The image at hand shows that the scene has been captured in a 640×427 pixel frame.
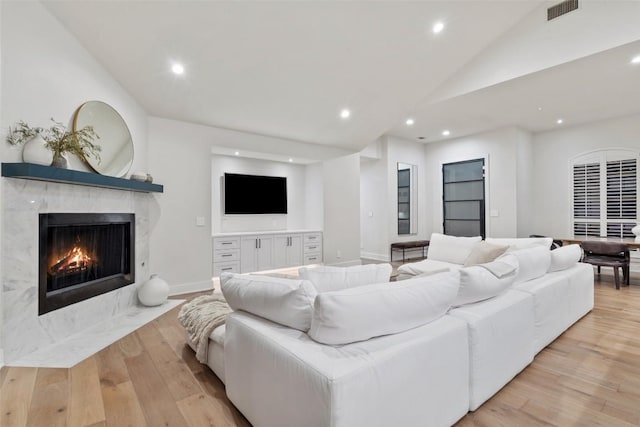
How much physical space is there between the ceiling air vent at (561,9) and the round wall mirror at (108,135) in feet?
17.8

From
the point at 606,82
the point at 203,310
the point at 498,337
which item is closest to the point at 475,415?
the point at 498,337

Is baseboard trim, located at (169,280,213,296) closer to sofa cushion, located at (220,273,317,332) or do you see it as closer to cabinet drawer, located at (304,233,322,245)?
cabinet drawer, located at (304,233,322,245)

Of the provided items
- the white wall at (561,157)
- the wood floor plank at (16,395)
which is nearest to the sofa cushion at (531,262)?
the wood floor plank at (16,395)

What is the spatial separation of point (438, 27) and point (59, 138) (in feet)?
13.5

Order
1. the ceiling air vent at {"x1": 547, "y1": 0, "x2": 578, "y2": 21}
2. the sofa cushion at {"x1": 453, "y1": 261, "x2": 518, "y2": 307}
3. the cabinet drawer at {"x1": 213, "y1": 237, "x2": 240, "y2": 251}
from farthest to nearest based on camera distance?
the cabinet drawer at {"x1": 213, "y1": 237, "x2": 240, "y2": 251} → the ceiling air vent at {"x1": 547, "y1": 0, "x2": 578, "y2": 21} → the sofa cushion at {"x1": 453, "y1": 261, "x2": 518, "y2": 307}

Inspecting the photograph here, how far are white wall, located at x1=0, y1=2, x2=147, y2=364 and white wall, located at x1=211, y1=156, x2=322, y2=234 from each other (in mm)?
2544

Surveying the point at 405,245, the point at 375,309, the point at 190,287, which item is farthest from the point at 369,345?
the point at 405,245

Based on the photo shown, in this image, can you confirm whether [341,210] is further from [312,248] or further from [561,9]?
[561,9]

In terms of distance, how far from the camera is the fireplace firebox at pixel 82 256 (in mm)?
2604

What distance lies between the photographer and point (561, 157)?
21.9 feet

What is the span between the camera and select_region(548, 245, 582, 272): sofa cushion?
2.98 meters

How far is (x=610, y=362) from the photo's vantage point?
2.36 meters

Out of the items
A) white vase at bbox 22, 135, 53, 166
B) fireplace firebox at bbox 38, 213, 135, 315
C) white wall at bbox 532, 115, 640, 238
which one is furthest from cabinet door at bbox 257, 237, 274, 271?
white wall at bbox 532, 115, 640, 238

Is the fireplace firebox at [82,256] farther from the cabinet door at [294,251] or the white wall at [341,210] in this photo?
the white wall at [341,210]
